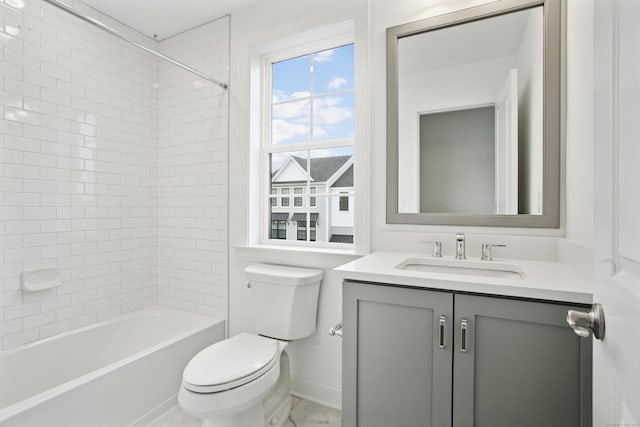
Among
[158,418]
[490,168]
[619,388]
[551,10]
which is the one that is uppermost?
[551,10]

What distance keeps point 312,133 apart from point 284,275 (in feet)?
3.25

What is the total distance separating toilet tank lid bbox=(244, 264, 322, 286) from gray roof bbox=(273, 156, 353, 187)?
0.63 metres

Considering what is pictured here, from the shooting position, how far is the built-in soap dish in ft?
6.07

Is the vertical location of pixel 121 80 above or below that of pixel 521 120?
above

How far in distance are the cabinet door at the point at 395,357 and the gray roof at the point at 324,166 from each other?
104 cm

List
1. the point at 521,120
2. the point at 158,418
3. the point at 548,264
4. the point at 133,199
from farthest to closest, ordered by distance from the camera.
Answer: the point at 133,199 → the point at 158,418 → the point at 521,120 → the point at 548,264

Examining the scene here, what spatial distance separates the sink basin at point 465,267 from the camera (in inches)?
53.1

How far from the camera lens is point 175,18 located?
2.32 meters

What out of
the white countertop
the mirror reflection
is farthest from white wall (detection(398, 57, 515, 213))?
the white countertop

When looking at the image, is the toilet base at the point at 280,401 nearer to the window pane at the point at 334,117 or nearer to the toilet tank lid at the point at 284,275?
the toilet tank lid at the point at 284,275

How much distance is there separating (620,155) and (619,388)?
14.8 inches

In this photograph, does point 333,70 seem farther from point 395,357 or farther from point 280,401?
point 280,401

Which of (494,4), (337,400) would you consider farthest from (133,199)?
(494,4)

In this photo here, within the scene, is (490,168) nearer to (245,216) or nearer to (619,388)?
(619,388)
